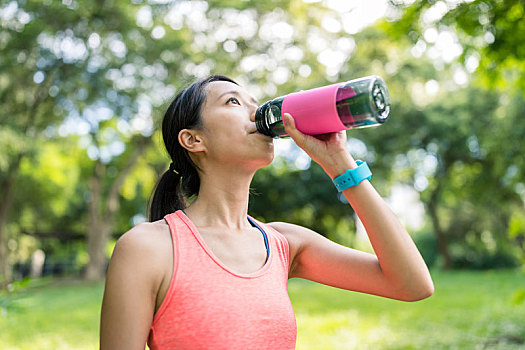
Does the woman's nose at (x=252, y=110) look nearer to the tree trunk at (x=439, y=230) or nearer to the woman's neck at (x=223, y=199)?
the woman's neck at (x=223, y=199)

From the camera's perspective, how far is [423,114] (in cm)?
1972

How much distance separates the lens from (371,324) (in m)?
7.66

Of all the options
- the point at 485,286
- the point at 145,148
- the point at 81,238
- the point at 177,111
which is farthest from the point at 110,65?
the point at 81,238

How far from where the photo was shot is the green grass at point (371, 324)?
6.36 metres

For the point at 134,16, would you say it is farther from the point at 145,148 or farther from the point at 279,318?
the point at 279,318

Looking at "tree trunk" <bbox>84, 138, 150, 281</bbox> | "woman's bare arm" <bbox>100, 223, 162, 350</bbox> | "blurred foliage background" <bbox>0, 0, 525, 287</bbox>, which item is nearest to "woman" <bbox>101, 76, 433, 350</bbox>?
"woman's bare arm" <bbox>100, 223, 162, 350</bbox>

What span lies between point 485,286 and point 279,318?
13.4m

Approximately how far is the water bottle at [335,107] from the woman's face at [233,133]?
64 mm

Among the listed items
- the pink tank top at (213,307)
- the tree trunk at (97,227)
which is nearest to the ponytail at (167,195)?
the pink tank top at (213,307)

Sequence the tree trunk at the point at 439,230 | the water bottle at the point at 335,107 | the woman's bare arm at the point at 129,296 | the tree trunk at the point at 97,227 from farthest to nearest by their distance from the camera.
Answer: the tree trunk at the point at 439,230, the tree trunk at the point at 97,227, the water bottle at the point at 335,107, the woman's bare arm at the point at 129,296

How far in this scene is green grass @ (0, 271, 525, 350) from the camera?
6355 mm

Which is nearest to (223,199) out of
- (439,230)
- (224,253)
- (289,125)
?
(224,253)

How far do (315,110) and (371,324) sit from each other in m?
6.90

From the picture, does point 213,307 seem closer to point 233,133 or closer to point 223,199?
point 223,199
